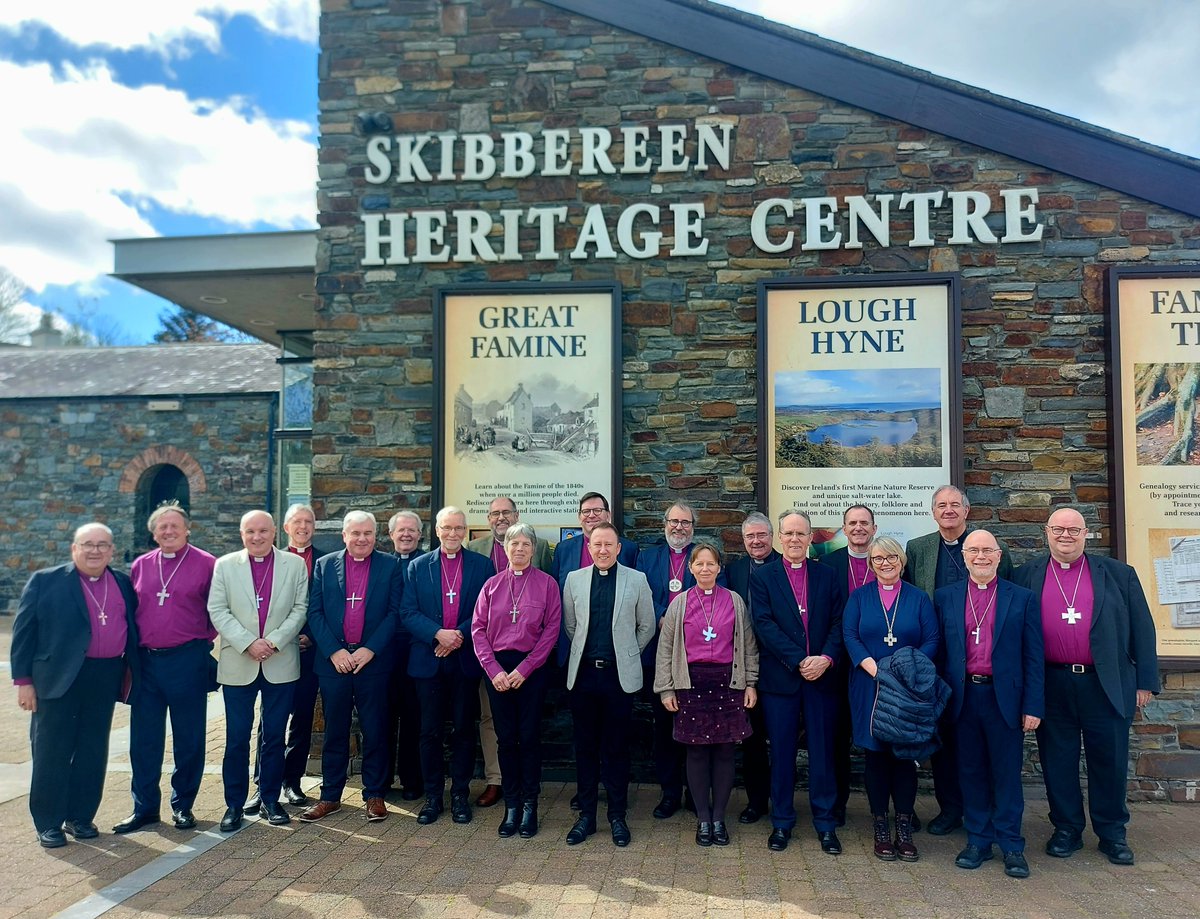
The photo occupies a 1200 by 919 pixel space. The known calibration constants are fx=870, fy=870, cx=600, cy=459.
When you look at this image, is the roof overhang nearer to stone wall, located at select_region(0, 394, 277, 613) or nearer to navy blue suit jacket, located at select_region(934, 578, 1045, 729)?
navy blue suit jacket, located at select_region(934, 578, 1045, 729)

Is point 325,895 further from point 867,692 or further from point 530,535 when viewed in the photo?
point 867,692

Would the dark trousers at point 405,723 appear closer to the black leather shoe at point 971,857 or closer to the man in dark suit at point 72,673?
the man in dark suit at point 72,673

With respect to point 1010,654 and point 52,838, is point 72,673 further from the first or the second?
point 1010,654

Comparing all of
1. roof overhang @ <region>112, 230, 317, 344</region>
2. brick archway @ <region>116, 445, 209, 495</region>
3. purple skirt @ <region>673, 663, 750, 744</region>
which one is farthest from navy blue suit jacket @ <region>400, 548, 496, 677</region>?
brick archway @ <region>116, 445, 209, 495</region>

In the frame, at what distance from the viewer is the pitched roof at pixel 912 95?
582 cm

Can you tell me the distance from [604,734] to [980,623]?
2.11 m

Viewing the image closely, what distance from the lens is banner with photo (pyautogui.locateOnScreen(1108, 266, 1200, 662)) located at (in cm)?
570

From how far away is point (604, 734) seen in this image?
Result: 492cm

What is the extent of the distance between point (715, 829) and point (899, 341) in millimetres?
3396

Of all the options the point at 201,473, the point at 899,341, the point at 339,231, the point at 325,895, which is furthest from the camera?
the point at 201,473

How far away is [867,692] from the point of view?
4531 mm

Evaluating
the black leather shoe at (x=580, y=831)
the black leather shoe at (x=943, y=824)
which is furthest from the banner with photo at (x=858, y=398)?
the black leather shoe at (x=580, y=831)

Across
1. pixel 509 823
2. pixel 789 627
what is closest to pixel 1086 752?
pixel 789 627

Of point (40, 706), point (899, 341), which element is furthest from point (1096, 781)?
point (40, 706)
